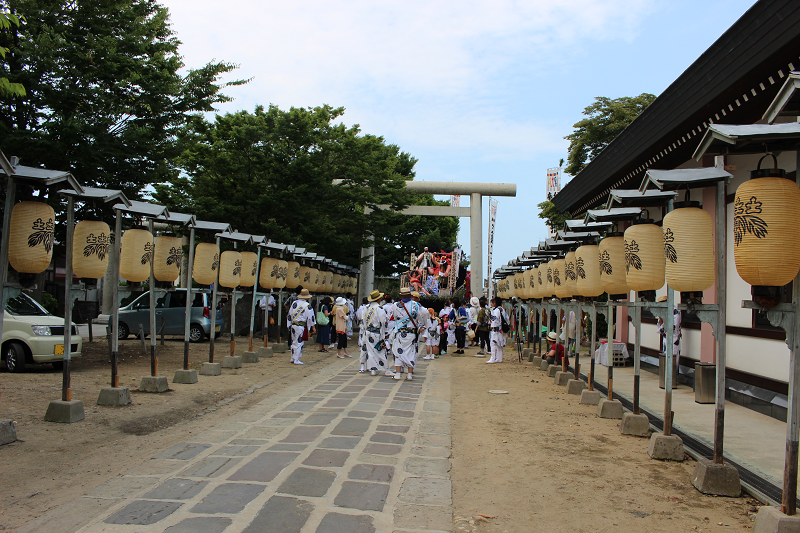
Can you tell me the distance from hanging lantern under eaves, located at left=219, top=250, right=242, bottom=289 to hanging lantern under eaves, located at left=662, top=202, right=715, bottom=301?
925 centimetres

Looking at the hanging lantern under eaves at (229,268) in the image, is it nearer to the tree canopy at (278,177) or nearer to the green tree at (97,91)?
the green tree at (97,91)

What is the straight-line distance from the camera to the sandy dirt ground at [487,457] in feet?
14.4

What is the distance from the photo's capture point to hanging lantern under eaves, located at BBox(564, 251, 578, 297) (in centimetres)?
994

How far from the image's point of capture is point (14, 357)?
10211 millimetres

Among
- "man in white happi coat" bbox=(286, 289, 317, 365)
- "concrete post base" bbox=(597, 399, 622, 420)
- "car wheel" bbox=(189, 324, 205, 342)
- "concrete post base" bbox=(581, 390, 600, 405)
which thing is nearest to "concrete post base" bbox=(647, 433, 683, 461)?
"concrete post base" bbox=(597, 399, 622, 420)

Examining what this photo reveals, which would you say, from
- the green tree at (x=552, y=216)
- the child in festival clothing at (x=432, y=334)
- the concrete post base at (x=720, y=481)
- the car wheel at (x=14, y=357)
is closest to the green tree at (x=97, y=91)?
the car wheel at (x=14, y=357)

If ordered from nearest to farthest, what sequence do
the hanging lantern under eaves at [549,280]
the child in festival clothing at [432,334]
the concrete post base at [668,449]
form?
the concrete post base at [668,449] → the hanging lantern under eaves at [549,280] → the child in festival clothing at [432,334]

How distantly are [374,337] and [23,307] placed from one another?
673cm

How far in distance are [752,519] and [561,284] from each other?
263 inches

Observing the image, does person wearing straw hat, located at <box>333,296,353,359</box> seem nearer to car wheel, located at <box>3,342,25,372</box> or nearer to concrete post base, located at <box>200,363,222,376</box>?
concrete post base, located at <box>200,363,222,376</box>

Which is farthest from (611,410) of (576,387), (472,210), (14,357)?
(472,210)

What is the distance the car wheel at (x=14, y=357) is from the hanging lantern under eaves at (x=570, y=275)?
984 cm

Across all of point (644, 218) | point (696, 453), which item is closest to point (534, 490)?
point (696, 453)

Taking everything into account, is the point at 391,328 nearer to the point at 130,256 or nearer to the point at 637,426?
the point at 130,256
